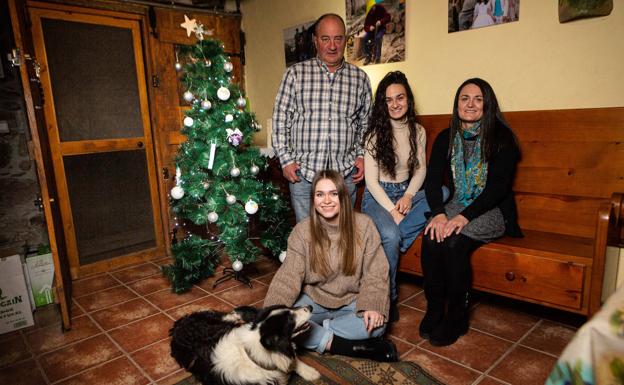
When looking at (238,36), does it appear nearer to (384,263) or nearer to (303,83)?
(303,83)

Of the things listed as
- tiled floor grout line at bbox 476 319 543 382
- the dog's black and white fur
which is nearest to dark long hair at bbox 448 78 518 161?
tiled floor grout line at bbox 476 319 543 382

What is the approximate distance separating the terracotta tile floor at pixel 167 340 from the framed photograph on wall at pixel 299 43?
2148 millimetres

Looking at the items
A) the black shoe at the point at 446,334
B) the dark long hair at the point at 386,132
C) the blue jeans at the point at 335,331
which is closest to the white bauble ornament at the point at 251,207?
the dark long hair at the point at 386,132

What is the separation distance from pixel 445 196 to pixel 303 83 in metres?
1.15

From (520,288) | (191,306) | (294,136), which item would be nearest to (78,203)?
(191,306)

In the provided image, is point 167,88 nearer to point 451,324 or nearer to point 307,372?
point 307,372

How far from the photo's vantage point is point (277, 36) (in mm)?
4008

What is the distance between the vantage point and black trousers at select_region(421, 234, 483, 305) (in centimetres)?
208

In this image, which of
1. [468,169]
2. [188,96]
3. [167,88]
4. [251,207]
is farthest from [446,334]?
[167,88]

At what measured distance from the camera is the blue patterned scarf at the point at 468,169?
2252 mm

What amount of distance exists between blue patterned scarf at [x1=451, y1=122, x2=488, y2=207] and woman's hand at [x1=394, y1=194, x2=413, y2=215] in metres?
0.28

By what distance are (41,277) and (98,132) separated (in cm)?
126

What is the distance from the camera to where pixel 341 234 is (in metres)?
1.96

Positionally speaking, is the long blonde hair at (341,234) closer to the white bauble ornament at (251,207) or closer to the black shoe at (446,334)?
the black shoe at (446,334)
